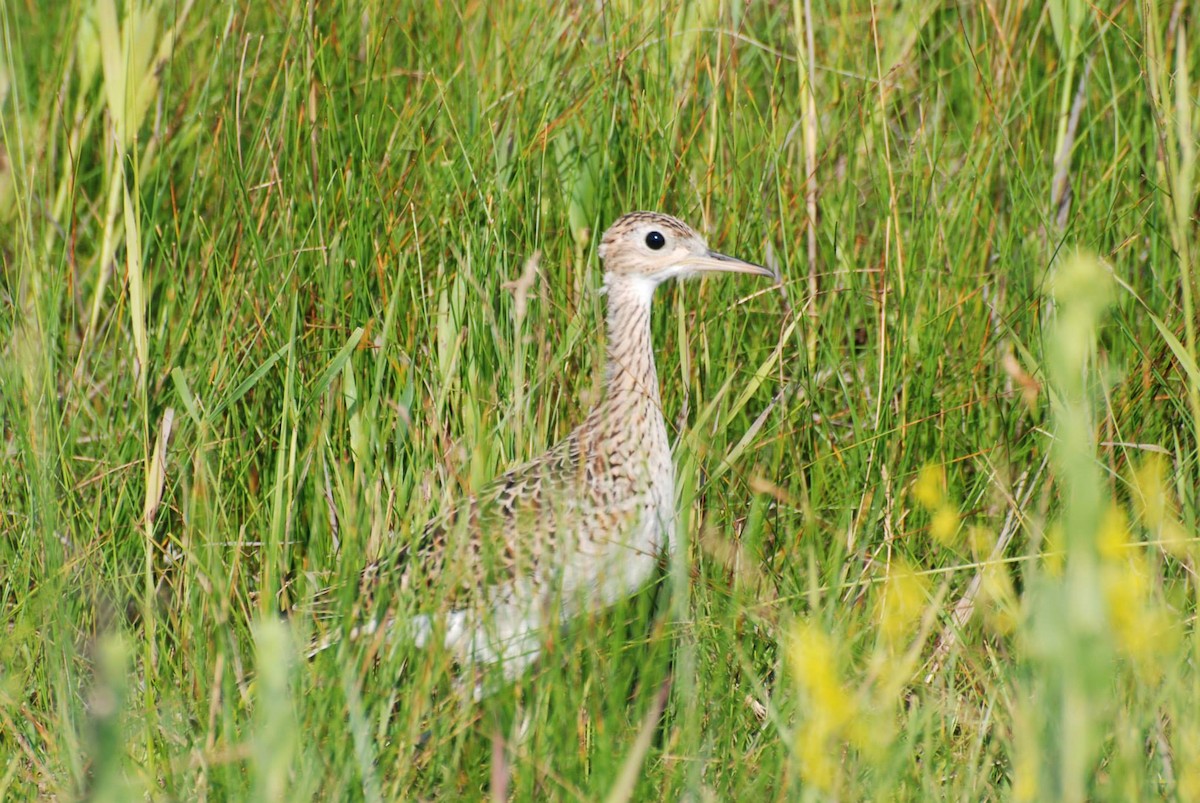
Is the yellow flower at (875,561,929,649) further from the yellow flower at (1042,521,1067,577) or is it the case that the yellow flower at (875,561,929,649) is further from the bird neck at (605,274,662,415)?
the bird neck at (605,274,662,415)

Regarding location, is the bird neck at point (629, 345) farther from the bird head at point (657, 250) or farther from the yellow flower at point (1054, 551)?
the yellow flower at point (1054, 551)

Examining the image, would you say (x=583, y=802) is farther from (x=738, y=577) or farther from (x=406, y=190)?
(x=406, y=190)

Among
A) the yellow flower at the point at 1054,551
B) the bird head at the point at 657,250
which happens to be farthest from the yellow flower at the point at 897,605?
the bird head at the point at 657,250

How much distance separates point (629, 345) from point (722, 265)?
314mm

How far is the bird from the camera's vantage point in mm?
3281

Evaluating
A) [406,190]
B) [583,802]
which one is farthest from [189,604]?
[406,190]

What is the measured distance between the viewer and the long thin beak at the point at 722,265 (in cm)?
358

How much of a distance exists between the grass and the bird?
0.10m

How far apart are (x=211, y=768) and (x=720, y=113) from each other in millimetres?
2273

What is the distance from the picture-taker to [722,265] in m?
3.65

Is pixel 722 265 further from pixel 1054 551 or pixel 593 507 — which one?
pixel 1054 551

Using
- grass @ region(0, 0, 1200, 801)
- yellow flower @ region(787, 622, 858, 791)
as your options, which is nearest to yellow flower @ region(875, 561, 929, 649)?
grass @ region(0, 0, 1200, 801)

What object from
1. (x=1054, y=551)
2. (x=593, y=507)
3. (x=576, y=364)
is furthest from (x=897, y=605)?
(x=576, y=364)

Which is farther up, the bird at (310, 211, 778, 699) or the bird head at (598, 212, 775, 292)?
the bird head at (598, 212, 775, 292)
